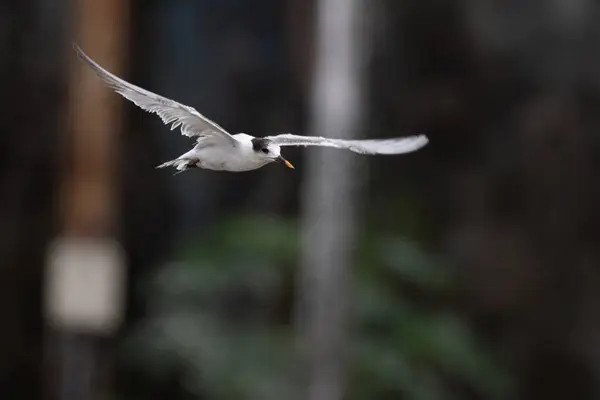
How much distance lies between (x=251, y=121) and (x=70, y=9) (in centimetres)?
63

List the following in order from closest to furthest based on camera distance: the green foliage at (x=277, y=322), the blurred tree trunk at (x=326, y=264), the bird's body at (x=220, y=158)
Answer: the bird's body at (x=220, y=158), the blurred tree trunk at (x=326, y=264), the green foliage at (x=277, y=322)

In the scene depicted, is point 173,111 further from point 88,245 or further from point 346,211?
point 346,211

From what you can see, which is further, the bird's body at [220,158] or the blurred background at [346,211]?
the blurred background at [346,211]

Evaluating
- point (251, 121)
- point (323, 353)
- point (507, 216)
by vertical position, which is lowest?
point (323, 353)

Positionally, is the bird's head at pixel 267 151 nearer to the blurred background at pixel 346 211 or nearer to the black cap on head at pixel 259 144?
the black cap on head at pixel 259 144

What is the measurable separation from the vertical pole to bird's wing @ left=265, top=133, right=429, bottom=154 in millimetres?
1326

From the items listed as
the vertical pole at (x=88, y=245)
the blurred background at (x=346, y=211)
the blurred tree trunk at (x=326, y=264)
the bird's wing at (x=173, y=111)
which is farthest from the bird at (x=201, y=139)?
the blurred background at (x=346, y=211)

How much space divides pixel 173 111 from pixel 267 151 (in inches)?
1.2

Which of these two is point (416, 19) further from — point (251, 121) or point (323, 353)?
point (323, 353)

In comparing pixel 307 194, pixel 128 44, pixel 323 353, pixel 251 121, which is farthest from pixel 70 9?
pixel 323 353

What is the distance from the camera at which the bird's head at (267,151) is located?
0.28 m

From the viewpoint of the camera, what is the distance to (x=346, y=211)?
2.66 meters

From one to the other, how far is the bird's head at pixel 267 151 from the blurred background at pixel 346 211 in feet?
7.69

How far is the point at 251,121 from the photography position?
2.90 meters
